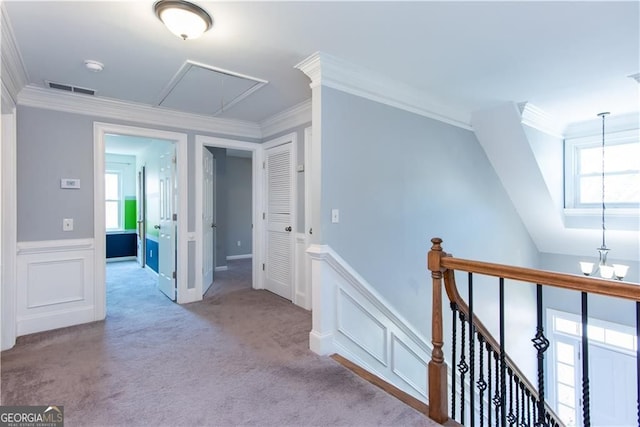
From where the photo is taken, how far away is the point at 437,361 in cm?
180

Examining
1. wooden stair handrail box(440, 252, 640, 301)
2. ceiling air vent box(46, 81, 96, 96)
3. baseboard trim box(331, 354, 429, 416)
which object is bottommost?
baseboard trim box(331, 354, 429, 416)

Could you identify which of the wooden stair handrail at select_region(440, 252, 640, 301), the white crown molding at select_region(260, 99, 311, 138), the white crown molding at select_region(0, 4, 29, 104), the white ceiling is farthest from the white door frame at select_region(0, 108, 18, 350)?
the wooden stair handrail at select_region(440, 252, 640, 301)

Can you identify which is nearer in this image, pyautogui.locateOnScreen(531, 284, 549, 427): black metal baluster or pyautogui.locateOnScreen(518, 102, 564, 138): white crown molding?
pyautogui.locateOnScreen(531, 284, 549, 427): black metal baluster

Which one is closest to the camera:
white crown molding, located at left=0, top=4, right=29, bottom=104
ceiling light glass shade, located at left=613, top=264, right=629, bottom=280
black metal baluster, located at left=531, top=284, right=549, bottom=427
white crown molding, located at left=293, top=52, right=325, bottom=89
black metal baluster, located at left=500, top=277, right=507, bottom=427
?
black metal baluster, located at left=531, top=284, right=549, bottom=427

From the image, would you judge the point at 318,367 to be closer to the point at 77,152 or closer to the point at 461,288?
the point at 461,288

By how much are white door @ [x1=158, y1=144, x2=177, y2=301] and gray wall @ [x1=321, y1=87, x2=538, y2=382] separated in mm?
2240

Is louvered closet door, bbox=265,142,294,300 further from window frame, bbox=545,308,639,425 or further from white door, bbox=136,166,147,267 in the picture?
window frame, bbox=545,308,639,425

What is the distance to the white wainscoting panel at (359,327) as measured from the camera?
253 centimetres

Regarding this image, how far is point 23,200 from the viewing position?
2928 millimetres

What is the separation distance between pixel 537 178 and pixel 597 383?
11.9ft

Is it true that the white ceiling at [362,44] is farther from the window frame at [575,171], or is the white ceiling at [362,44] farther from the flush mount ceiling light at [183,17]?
the window frame at [575,171]

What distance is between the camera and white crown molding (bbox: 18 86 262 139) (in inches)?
118

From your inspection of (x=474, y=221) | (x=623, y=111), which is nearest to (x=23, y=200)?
(x=474, y=221)

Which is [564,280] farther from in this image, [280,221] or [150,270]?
[150,270]
